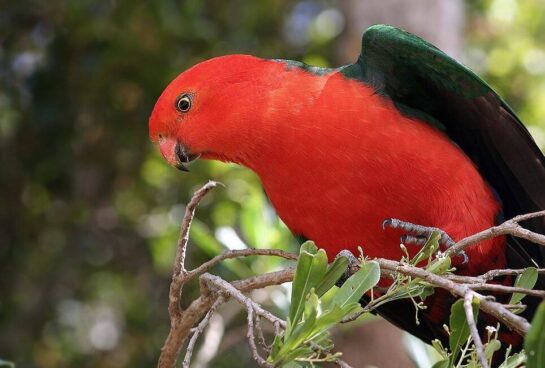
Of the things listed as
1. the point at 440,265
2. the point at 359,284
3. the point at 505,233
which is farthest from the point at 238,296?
the point at 505,233

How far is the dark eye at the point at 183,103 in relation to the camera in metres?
2.96

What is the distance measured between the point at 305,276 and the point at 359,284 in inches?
4.4

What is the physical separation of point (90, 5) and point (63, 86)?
1.43ft

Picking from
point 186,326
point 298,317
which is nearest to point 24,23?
point 186,326

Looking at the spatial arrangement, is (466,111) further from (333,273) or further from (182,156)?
(333,273)

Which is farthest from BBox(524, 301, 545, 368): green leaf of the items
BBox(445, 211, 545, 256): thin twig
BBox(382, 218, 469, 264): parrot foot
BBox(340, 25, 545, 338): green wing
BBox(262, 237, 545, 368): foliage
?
BBox(340, 25, 545, 338): green wing

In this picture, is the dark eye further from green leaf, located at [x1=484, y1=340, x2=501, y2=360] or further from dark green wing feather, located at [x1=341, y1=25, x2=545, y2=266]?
green leaf, located at [x1=484, y1=340, x2=501, y2=360]

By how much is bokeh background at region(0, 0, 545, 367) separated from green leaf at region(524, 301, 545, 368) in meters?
2.16

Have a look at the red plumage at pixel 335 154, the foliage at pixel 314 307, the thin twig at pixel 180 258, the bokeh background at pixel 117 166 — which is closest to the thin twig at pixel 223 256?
the thin twig at pixel 180 258

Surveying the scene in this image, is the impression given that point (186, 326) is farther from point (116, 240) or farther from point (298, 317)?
point (116, 240)

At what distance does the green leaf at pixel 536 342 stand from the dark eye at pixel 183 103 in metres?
1.84

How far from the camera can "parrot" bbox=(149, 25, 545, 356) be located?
8.86 feet

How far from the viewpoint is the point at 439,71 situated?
9.42ft

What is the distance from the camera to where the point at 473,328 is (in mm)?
1450
